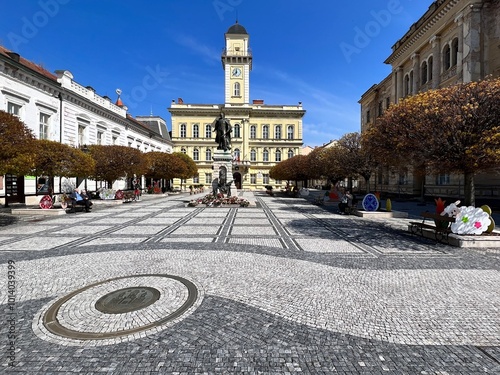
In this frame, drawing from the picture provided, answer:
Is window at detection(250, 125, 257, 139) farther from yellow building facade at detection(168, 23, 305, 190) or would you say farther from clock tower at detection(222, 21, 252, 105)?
clock tower at detection(222, 21, 252, 105)

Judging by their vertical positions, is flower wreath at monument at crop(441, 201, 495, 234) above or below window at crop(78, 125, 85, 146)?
below

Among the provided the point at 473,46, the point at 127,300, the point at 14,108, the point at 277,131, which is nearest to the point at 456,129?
the point at 127,300

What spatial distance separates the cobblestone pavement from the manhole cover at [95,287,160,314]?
0.13 metres

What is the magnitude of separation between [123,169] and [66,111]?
29.5 ft

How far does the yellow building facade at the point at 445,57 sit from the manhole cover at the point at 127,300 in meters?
13.4

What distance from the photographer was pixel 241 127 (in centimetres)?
5597

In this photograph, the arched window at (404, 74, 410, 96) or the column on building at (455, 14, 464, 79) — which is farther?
the arched window at (404, 74, 410, 96)

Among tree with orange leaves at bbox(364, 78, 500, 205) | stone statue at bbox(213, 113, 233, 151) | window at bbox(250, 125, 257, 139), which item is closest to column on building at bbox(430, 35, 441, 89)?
tree with orange leaves at bbox(364, 78, 500, 205)

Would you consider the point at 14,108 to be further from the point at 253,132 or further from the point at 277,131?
the point at 277,131

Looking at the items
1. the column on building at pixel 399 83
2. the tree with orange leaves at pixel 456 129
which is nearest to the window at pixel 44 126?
the tree with orange leaves at pixel 456 129

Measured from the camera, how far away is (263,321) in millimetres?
3758

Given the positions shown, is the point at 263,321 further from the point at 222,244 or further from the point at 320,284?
the point at 222,244

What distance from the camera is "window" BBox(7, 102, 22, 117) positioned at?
1952 centimetres

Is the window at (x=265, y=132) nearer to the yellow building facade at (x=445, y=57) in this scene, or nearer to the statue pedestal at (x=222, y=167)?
the yellow building facade at (x=445, y=57)
